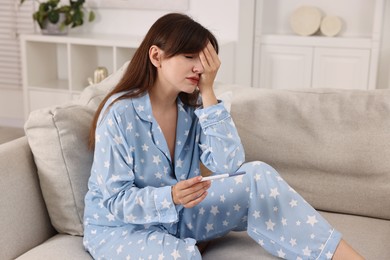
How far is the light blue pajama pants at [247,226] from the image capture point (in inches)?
60.9

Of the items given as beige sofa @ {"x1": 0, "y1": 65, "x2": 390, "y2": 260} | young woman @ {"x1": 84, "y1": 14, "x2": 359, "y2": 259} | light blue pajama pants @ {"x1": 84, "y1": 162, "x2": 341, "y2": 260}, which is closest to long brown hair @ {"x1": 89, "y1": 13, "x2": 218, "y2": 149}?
young woman @ {"x1": 84, "y1": 14, "x2": 359, "y2": 259}

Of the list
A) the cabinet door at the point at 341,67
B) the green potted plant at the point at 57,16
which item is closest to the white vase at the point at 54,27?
the green potted plant at the point at 57,16

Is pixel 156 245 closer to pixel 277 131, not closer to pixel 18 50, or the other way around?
pixel 277 131

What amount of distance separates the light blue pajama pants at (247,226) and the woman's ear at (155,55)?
0.40m

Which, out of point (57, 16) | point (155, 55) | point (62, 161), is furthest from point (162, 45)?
point (57, 16)

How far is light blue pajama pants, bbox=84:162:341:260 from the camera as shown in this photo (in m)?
1.55

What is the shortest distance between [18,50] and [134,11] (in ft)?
3.24

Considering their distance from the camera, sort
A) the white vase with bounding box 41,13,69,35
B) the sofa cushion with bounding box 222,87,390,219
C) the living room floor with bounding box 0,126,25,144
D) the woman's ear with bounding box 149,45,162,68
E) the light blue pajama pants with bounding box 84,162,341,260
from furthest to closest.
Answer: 1. the white vase with bounding box 41,13,69,35
2. the living room floor with bounding box 0,126,25,144
3. the sofa cushion with bounding box 222,87,390,219
4. the woman's ear with bounding box 149,45,162,68
5. the light blue pajama pants with bounding box 84,162,341,260

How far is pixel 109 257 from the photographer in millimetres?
1574

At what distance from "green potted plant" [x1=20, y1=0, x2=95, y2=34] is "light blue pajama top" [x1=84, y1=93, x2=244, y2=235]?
7.61ft

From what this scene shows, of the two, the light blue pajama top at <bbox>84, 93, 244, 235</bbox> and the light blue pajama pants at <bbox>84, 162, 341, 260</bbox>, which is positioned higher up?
the light blue pajama top at <bbox>84, 93, 244, 235</bbox>

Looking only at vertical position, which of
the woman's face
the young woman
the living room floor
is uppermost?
the woman's face

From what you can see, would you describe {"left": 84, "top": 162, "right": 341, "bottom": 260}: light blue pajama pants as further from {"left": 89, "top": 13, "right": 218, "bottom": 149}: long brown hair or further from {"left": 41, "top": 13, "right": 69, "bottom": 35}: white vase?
{"left": 41, "top": 13, "right": 69, "bottom": 35}: white vase

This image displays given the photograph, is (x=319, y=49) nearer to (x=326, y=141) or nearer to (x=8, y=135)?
(x=326, y=141)
